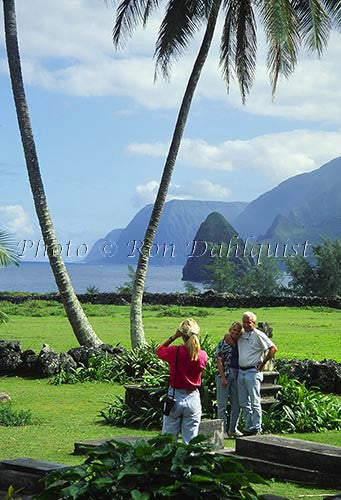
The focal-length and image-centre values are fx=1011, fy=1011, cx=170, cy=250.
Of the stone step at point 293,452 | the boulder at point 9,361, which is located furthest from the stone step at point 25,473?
the boulder at point 9,361

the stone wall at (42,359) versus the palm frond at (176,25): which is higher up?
the palm frond at (176,25)

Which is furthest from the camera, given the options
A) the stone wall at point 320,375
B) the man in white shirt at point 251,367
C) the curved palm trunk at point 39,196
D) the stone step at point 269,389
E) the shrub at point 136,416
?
the curved palm trunk at point 39,196

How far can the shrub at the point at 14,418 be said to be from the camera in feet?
54.1

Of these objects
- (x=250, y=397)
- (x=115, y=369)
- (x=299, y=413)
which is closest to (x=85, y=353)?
(x=115, y=369)

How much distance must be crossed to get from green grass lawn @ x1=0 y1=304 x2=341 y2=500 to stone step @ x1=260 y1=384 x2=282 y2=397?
1.11 metres

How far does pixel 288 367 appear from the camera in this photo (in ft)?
66.3

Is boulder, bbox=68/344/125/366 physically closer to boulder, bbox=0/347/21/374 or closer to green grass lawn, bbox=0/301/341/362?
boulder, bbox=0/347/21/374

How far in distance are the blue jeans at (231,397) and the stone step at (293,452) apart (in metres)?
3.08

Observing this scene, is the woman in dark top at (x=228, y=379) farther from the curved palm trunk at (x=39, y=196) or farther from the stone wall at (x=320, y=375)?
the curved palm trunk at (x=39, y=196)

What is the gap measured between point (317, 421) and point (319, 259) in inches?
1813

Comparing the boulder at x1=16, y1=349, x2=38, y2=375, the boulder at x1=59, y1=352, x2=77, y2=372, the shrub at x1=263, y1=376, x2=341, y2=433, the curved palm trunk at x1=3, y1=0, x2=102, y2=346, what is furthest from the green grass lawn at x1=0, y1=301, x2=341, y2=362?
the shrub at x1=263, y1=376, x2=341, y2=433

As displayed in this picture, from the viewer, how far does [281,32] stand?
2302 centimetres

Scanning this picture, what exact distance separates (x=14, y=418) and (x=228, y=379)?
382 centimetres

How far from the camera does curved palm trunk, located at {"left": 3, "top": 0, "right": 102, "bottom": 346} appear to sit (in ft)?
80.8
